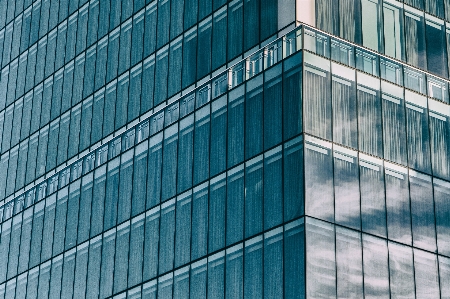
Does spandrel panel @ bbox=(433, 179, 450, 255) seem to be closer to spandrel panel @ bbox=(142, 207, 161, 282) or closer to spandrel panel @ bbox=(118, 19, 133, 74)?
spandrel panel @ bbox=(142, 207, 161, 282)

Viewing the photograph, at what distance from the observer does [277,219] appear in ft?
150

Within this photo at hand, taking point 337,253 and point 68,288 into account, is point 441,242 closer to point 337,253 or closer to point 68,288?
point 337,253

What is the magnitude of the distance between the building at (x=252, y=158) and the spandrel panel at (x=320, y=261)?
0.08 metres

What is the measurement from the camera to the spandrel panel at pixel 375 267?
45.5m

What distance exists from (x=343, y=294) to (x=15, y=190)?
3305cm

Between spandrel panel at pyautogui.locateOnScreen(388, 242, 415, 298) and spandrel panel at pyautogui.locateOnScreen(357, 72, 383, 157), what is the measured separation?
Result: 14.6 feet

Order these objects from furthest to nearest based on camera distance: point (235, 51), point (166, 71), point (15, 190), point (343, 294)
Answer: point (15, 190), point (166, 71), point (235, 51), point (343, 294)

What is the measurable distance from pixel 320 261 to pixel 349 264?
1.59 meters

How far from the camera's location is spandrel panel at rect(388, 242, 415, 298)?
153 feet

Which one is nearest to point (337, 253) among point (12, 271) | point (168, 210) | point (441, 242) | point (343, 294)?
point (343, 294)

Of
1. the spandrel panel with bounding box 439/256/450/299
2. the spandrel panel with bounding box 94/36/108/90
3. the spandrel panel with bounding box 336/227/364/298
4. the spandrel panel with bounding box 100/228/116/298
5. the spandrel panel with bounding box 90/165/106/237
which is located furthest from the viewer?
the spandrel panel with bounding box 94/36/108/90

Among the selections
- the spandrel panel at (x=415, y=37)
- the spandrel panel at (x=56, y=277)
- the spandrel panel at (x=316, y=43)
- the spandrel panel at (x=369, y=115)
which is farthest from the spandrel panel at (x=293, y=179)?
the spandrel panel at (x=56, y=277)

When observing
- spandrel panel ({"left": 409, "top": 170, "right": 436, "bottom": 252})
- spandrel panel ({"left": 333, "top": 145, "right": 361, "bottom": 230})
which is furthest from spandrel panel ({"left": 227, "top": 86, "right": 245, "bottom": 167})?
spandrel panel ({"left": 409, "top": 170, "right": 436, "bottom": 252})

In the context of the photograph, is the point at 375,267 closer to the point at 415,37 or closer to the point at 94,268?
the point at 415,37
